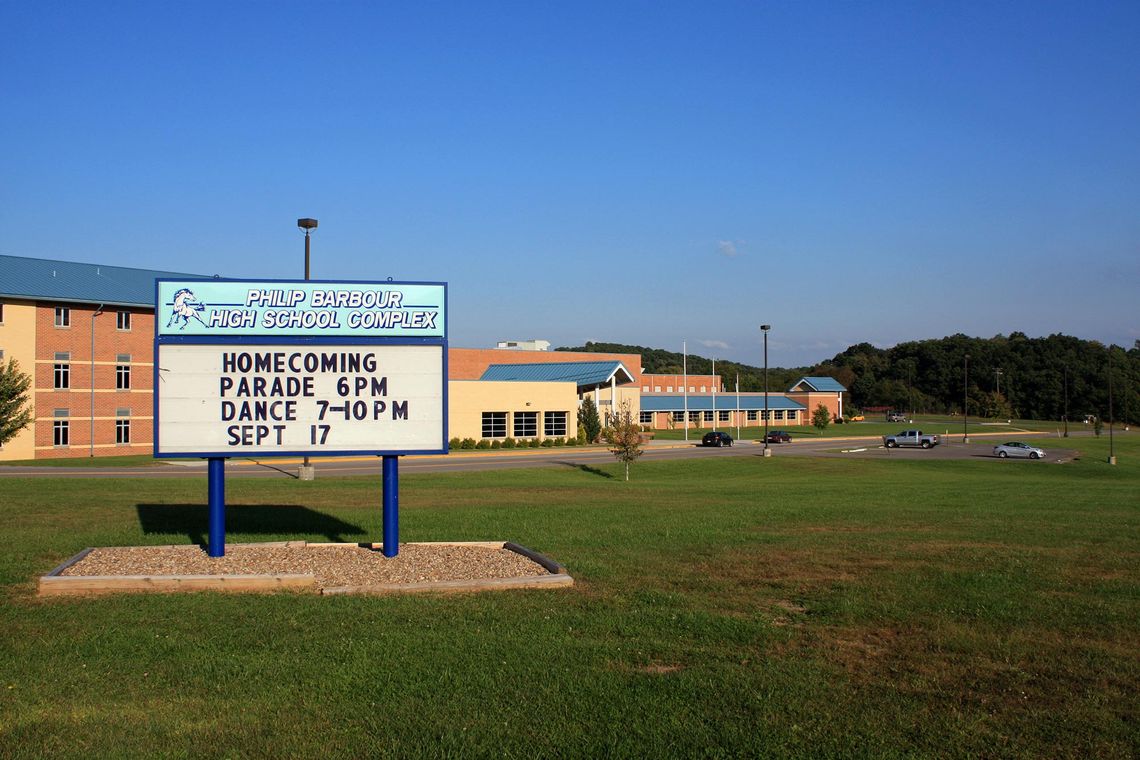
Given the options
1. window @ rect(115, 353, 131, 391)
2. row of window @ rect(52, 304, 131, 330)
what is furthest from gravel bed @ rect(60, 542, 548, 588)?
window @ rect(115, 353, 131, 391)

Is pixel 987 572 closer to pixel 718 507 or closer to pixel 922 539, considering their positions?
pixel 922 539

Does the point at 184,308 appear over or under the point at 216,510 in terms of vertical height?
over

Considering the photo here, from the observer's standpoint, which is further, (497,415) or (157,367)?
(497,415)

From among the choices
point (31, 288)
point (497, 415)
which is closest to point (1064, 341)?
point (497, 415)

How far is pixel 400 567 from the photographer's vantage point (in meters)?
11.9

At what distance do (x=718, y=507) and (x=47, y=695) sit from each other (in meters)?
15.7

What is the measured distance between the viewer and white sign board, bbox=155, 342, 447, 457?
12773mm

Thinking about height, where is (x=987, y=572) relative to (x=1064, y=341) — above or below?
below

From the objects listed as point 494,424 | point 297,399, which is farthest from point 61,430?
point 297,399

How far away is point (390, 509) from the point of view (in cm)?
1297

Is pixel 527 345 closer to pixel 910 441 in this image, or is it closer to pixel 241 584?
pixel 910 441

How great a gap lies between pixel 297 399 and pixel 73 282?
161ft

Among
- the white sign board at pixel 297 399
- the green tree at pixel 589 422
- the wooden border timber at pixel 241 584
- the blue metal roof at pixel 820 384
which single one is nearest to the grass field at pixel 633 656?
the wooden border timber at pixel 241 584

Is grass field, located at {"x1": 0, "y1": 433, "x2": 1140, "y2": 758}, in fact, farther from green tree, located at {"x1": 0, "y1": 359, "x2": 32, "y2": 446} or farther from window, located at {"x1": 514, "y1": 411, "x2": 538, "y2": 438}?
window, located at {"x1": 514, "y1": 411, "x2": 538, "y2": 438}
